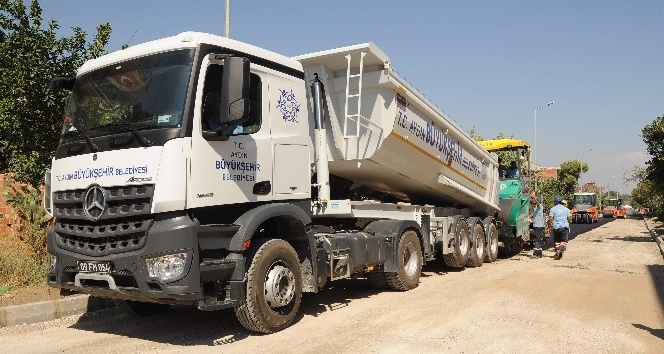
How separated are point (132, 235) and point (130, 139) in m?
0.91

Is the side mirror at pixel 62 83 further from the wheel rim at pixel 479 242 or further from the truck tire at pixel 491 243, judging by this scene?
the truck tire at pixel 491 243

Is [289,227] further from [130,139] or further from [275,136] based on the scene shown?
[130,139]

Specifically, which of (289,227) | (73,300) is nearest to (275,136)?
(289,227)

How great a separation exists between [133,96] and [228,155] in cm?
113

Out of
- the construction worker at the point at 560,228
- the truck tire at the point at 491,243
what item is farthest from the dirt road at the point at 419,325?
the construction worker at the point at 560,228

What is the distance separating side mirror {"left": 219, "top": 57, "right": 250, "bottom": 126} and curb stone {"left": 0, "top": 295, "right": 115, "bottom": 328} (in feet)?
11.7

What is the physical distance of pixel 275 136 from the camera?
6160mm

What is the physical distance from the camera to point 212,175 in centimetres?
533

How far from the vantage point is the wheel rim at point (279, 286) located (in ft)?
19.0

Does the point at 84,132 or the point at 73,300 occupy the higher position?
the point at 84,132

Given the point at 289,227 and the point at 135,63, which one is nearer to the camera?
the point at 135,63

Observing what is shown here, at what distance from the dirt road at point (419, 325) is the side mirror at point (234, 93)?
2.25 meters

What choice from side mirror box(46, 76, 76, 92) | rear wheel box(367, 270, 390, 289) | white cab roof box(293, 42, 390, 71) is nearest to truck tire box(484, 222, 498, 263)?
rear wheel box(367, 270, 390, 289)

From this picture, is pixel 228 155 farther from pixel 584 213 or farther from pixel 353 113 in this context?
pixel 584 213
